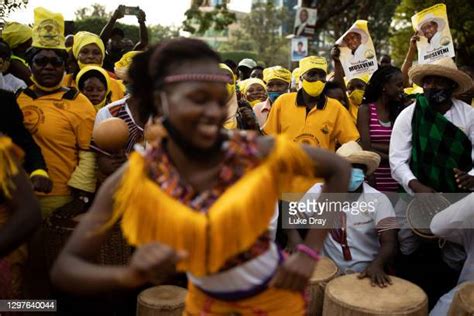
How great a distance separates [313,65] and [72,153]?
2.76 metres

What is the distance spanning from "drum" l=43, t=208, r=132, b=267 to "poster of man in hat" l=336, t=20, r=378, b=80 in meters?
3.90

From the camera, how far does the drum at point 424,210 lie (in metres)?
3.93

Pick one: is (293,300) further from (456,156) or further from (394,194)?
(394,194)

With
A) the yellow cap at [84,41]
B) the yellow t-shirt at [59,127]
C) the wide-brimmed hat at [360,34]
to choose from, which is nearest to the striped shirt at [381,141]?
the wide-brimmed hat at [360,34]

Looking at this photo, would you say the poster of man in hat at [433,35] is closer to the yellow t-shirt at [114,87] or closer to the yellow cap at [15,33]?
the yellow t-shirt at [114,87]

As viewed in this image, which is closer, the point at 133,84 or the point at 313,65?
the point at 133,84

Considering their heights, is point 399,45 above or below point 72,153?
above

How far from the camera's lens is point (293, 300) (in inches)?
81.8

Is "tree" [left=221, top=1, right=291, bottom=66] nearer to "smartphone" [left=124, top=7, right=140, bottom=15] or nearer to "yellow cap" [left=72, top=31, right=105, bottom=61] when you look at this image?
"smartphone" [left=124, top=7, right=140, bottom=15]

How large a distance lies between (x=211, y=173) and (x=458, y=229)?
247 centimetres

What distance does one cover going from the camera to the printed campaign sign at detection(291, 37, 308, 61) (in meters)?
12.2

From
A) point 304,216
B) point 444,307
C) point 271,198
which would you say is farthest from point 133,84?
point 444,307

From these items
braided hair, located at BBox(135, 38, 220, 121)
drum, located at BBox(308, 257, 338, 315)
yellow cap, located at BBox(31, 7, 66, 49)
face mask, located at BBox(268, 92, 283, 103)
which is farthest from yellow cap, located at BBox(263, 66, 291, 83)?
braided hair, located at BBox(135, 38, 220, 121)

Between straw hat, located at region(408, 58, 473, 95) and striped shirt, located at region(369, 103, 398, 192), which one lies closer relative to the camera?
straw hat, located at region(408, 58, 473, 95)
